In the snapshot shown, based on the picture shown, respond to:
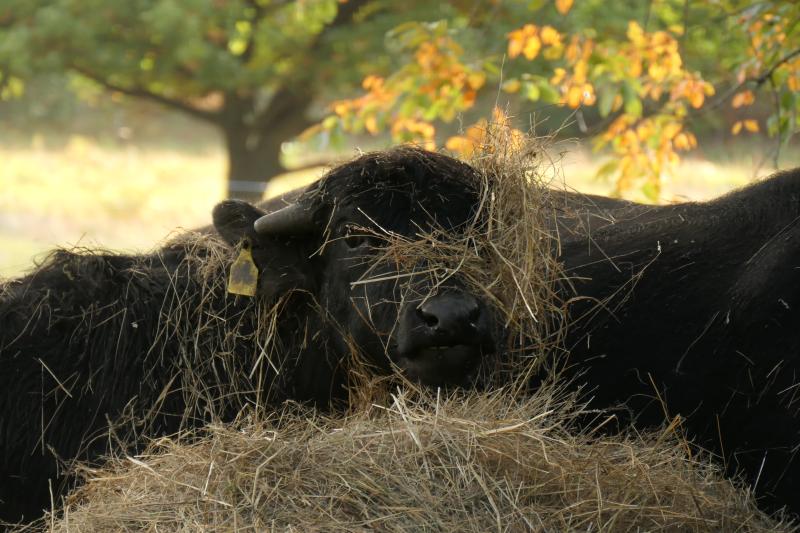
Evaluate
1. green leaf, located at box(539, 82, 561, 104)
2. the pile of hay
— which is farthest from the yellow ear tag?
green leaf, located at box(539, 82, 561, 104)

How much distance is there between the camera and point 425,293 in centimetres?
414

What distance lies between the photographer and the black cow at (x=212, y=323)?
4.47 meters

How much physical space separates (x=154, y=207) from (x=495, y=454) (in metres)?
21.2

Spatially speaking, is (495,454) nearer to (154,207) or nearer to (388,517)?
(388,517)

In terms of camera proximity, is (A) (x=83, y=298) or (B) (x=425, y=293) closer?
(B) (x=425, y=293)

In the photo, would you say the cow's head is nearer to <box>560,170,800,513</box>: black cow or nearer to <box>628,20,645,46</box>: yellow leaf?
<box>560,170,800,513</box>: black cow

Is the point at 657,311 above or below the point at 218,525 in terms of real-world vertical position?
above

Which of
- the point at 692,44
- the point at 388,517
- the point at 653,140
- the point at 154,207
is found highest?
the point at 692,44

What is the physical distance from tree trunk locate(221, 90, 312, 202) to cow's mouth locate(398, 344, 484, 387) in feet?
46.1

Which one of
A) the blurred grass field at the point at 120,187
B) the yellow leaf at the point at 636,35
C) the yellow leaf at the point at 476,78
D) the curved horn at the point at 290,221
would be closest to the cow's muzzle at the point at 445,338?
the curved horn at the point at 290,221

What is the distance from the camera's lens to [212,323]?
4.99 meters

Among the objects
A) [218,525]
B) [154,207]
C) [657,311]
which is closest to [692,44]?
[657,311]

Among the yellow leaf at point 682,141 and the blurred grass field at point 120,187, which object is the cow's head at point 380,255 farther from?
the blurred grass field at point 120,187

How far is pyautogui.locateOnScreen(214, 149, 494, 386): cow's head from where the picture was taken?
4.08 metres
